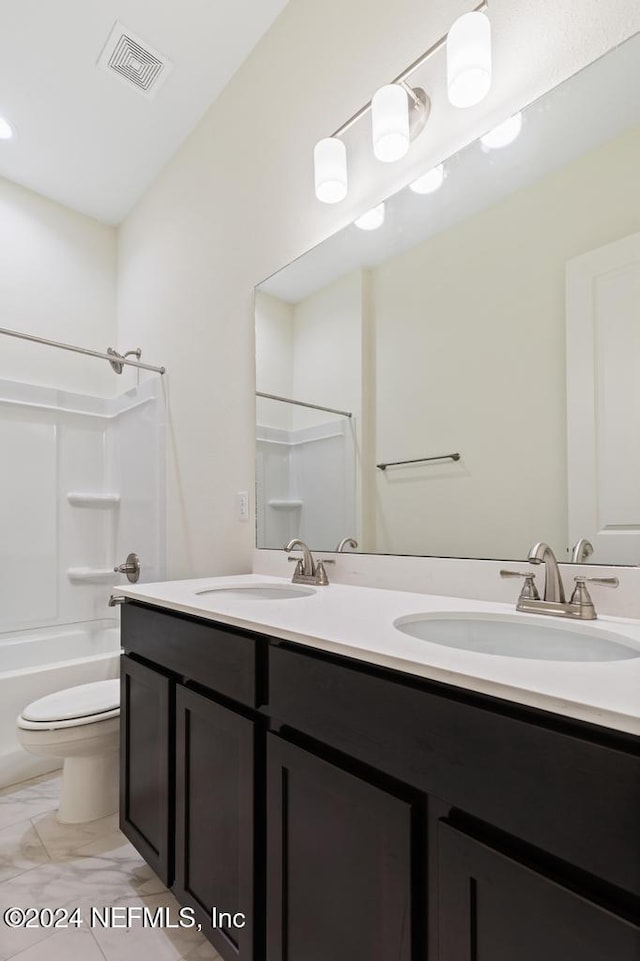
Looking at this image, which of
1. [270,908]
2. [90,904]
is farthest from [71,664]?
[270,908]

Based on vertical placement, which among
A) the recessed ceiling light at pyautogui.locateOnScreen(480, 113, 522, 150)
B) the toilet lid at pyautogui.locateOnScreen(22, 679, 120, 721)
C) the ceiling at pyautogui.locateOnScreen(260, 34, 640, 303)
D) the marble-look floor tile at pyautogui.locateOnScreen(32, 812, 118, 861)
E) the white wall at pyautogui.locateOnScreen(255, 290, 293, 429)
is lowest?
the marble-look floor tile at pyautogui.locateOnScreen(32, 812, 118, 861)

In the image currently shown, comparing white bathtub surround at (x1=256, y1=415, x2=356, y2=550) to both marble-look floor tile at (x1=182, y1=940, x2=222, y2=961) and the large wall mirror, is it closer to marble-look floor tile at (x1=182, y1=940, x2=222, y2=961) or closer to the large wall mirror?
the large wall mirror

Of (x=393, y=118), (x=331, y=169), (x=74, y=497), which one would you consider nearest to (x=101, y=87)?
(x=331, y=169)

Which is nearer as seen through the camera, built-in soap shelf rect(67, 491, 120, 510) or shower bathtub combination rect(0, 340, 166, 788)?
shower bathtub combination rect(0, 340, 166, 788)

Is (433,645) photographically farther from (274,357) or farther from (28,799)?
(28,799)

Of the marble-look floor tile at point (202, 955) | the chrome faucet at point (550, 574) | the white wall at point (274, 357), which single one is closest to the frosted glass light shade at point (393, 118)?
the white wall at point (274, 357)

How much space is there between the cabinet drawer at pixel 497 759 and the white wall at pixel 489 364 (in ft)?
1.74

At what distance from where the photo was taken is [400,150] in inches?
50.4

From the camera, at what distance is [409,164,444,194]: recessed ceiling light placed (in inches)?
50.3

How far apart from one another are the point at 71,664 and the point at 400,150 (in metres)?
2.39

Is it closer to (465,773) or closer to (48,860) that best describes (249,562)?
(48,860)

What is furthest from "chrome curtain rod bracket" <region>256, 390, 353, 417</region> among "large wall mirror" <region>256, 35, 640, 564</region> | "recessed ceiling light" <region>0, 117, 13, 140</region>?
"recessed ceiling light" <region>0, 117, 13, 140</region>

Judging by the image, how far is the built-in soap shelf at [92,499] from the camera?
2.74m

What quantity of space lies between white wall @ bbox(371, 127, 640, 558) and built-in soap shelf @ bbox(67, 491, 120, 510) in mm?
1972
